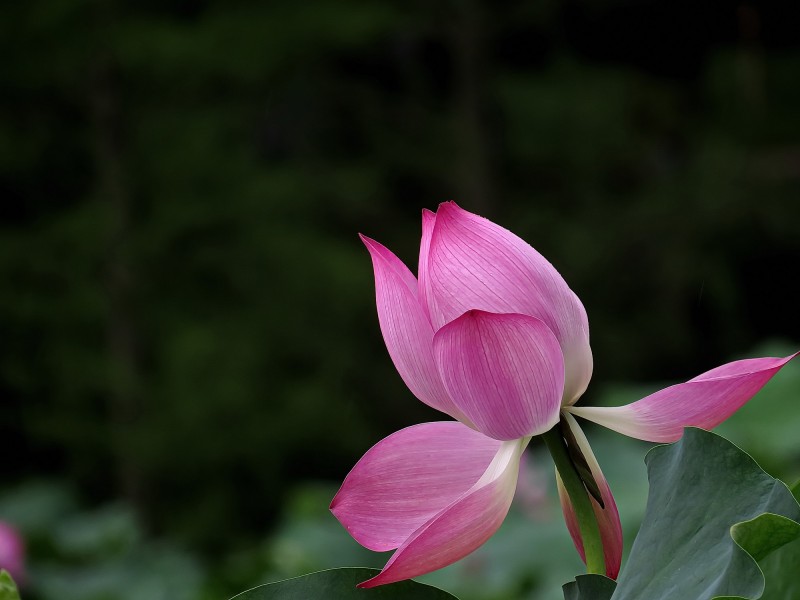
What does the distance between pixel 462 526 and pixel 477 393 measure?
0.11 feet

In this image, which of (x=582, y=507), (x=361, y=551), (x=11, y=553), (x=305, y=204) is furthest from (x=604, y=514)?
(x=305, y=204)

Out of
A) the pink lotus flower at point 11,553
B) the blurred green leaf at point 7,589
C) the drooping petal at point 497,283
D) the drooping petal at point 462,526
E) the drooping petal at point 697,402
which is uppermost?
the drooping petal at point 497,283

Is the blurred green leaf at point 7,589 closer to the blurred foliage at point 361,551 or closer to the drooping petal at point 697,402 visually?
the drooping petal at point 697,402

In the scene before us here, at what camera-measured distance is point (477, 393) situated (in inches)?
12.0

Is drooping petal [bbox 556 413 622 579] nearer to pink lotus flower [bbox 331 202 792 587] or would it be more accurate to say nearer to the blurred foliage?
pink lotus flower [bbox 331 202 792 587]

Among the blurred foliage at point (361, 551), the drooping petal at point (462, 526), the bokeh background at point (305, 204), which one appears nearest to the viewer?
the drooping petal at point (462, 526)

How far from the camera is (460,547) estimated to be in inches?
12.0

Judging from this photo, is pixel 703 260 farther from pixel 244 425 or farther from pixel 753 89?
pixel 244 425

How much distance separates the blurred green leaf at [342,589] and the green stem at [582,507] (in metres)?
0.04

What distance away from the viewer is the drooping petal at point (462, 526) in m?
0.29

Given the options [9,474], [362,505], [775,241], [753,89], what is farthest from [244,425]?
[362,505]

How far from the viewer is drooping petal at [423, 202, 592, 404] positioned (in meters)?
0.31

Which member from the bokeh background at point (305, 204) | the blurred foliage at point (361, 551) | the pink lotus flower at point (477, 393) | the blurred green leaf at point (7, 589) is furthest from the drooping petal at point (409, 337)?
the bokeh background at point (305, 204)

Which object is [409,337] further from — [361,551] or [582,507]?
[361,551]
